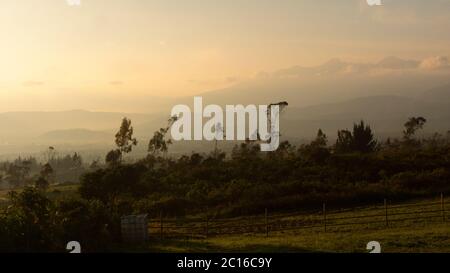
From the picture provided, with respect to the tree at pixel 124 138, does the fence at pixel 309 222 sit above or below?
below

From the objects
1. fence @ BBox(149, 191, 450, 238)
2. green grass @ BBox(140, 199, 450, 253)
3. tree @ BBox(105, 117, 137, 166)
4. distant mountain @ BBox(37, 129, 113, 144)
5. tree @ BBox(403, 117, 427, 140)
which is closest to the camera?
green grass @ BBox(140, 199, 450, 253)

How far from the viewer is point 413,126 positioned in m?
69.1

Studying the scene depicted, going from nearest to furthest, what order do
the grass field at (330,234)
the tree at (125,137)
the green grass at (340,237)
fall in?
the green grass at (340,237) → the grass field at (330,234) → the tree at (125,137)

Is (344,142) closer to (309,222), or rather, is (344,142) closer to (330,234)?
(309,222)

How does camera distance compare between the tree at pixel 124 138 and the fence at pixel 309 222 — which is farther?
the tree at pixel 124 138

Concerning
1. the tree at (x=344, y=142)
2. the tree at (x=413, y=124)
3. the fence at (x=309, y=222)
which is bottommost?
the fence at (x=309, y=222)

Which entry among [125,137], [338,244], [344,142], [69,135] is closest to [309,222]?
[338,244]

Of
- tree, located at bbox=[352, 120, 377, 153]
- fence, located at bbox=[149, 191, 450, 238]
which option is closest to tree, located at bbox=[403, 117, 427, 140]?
tree, located at bbox=[352, 120, 377, 153]

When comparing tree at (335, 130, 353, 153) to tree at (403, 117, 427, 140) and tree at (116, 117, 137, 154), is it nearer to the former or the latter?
tree at (403, 117, 427, 140)

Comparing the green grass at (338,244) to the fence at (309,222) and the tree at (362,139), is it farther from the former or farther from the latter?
the tree at (362,139)

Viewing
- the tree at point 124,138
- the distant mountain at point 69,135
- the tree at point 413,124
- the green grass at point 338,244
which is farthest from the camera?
the tree at point 413,124

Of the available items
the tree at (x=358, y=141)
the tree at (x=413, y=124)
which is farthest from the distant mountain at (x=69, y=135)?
the tree at (x=413, y=124)
